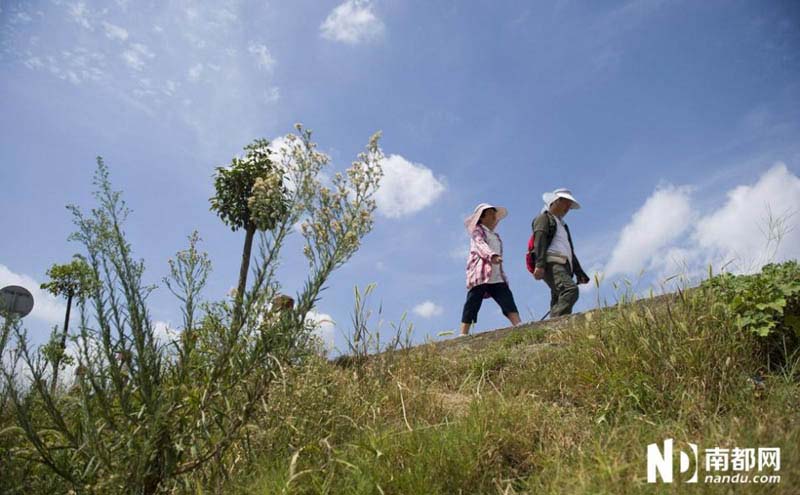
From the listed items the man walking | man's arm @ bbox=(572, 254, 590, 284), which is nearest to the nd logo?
the man walking

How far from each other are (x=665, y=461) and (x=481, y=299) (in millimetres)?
5225

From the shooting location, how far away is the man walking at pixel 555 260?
7.27m

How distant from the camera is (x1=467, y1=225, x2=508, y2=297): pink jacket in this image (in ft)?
24.6

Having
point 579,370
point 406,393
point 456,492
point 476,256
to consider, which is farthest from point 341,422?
point 476,256

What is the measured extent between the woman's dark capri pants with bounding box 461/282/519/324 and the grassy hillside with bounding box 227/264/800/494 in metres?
2.42

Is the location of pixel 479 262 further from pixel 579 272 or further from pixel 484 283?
pixel 579 272

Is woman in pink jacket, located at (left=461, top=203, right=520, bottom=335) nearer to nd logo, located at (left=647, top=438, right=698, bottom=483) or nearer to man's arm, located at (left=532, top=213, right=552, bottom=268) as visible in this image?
man's arm, located at (left=532, top=213, right=552, bottom=268)

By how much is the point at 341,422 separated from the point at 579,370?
1820mm

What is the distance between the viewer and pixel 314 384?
3518 millimetres

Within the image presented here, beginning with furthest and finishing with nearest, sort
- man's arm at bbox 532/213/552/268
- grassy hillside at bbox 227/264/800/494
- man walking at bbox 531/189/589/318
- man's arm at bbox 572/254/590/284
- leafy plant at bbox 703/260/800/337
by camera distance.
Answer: man's arm at bbox 572/254/590/284 < man's arm at bbox 532/213/552/268 < man walking at bbox 531/189/589/318 < leafy plant at bbox 703/260/800/337 < grassy hillside at bbox 227/264/800/494

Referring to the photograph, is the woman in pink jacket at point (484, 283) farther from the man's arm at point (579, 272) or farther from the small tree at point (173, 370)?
the small tree at point (173, 370)

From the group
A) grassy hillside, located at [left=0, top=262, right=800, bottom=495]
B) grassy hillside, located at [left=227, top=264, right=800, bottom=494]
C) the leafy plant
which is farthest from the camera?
the leafy plant

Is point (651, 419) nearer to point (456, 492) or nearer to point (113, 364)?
point (456, 492)

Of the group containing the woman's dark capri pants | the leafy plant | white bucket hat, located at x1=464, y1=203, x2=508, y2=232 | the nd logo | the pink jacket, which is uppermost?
white bucket hat, located at x1=464, y1=203, x2=508, y2=232
